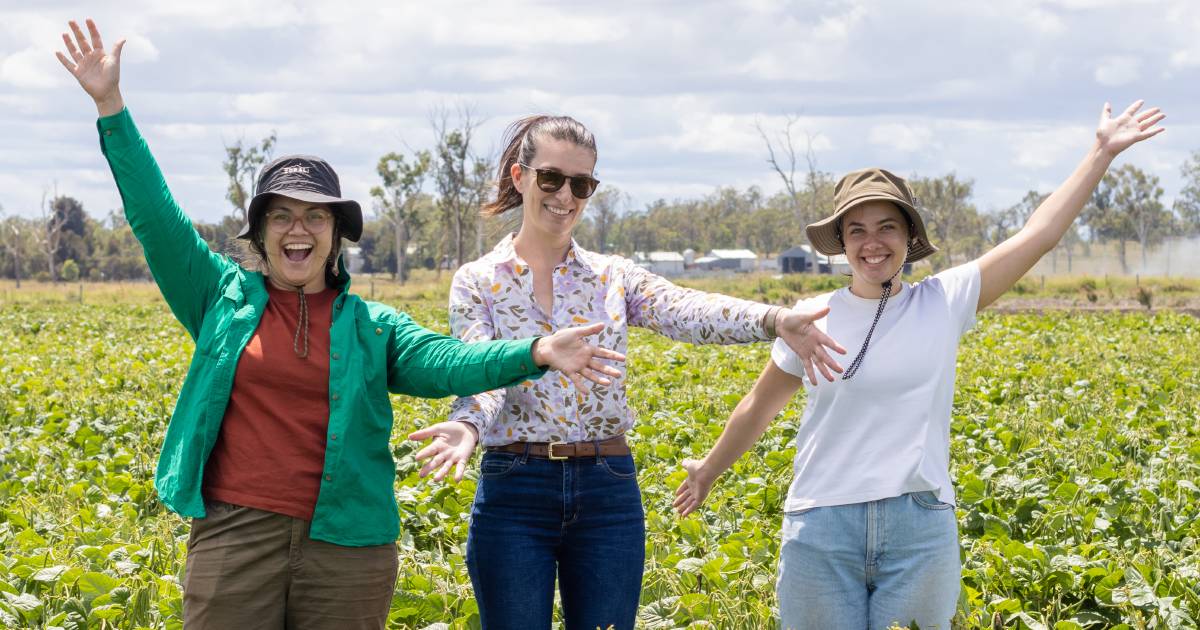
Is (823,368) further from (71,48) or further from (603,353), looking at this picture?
(71,48)

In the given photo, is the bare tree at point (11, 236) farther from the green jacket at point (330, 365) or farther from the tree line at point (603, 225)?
the green jacket at point (330, 365)

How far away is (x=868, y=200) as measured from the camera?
115 inches

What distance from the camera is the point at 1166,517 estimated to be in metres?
5.35

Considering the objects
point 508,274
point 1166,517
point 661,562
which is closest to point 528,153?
point 508,274

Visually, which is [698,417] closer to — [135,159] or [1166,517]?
[1166,517]

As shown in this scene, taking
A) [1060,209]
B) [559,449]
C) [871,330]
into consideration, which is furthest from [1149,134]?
[559,449]

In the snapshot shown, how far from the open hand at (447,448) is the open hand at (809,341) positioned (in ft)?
2.53

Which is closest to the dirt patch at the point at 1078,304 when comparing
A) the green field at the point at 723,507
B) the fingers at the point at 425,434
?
the green field at the point at 723,507

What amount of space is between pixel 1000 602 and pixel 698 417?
4.13 metres

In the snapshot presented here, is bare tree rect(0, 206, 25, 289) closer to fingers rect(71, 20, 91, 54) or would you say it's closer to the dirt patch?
the dirt patch

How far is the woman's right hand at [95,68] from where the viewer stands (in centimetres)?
279

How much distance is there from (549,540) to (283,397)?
2.40 ft

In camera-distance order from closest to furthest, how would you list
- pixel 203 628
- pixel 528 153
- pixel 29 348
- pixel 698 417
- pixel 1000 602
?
pixel 203 628
pixel 528 153
pixel 1000 602
pixel 698 417
pixel 29 348

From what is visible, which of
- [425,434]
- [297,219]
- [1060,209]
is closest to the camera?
[425,434]
